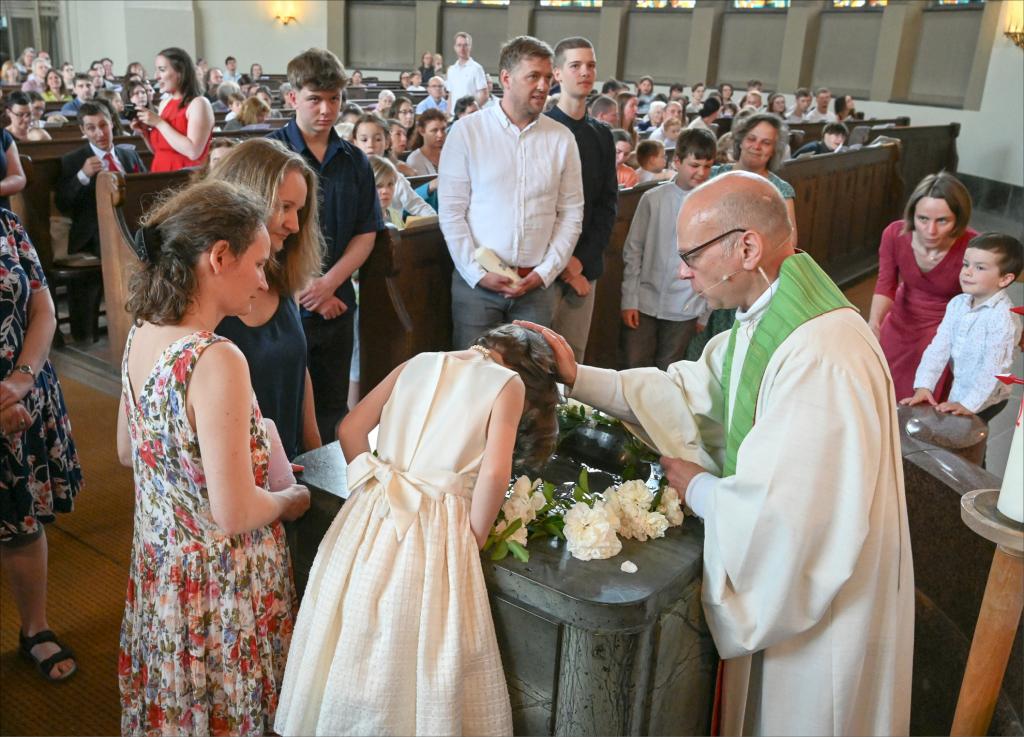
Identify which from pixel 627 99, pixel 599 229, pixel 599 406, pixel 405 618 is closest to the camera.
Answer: pixel 405 618

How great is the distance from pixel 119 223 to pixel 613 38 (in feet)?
49.7

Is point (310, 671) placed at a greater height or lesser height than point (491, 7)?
lesser

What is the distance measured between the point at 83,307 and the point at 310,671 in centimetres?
451

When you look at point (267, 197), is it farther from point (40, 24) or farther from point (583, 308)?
point (40, 24)

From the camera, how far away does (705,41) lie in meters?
16.9

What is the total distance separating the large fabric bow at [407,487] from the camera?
64.6 inches

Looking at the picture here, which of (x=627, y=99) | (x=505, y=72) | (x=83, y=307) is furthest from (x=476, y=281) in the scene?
(x=627, y=99)

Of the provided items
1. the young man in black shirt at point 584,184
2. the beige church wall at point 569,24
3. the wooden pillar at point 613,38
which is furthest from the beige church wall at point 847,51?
the young man in black shirt at point 584,184

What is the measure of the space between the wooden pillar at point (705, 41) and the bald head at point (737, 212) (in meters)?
16.2

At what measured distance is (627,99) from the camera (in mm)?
8422

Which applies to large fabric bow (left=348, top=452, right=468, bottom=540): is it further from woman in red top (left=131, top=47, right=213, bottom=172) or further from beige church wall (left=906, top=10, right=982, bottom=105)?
beige church wall (left=906, top=10, right=982, bottom=105)

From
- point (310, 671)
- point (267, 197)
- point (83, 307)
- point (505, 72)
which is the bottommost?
point (83, 307)

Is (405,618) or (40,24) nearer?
Result: (405,618)

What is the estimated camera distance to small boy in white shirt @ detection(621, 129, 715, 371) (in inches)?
159
